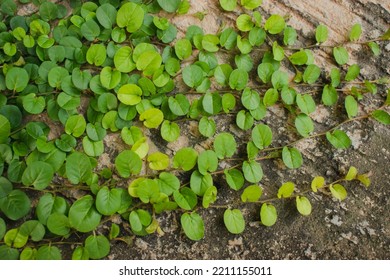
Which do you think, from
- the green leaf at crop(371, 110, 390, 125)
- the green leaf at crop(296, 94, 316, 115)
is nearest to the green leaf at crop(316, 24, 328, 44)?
the green leaf at crop(296, 94, 316, 115)

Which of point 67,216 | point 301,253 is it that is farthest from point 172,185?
point 301,253

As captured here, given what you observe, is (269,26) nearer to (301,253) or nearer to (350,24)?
(350,24)

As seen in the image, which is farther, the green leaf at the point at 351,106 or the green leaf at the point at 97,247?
the green leaf at the point at 351,106

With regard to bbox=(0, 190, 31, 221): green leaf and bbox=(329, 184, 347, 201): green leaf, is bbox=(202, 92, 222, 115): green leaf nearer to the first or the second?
bbox=(329, 184, 347, 201): green leaf

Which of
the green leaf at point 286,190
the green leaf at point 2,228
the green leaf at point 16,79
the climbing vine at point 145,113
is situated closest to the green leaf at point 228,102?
the climbing vine at point 145,113

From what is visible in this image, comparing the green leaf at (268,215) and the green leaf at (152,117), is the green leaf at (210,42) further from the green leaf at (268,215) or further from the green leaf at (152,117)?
the green leaf at (268,215)

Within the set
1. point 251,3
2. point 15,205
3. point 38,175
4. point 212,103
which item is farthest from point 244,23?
point 15,205
